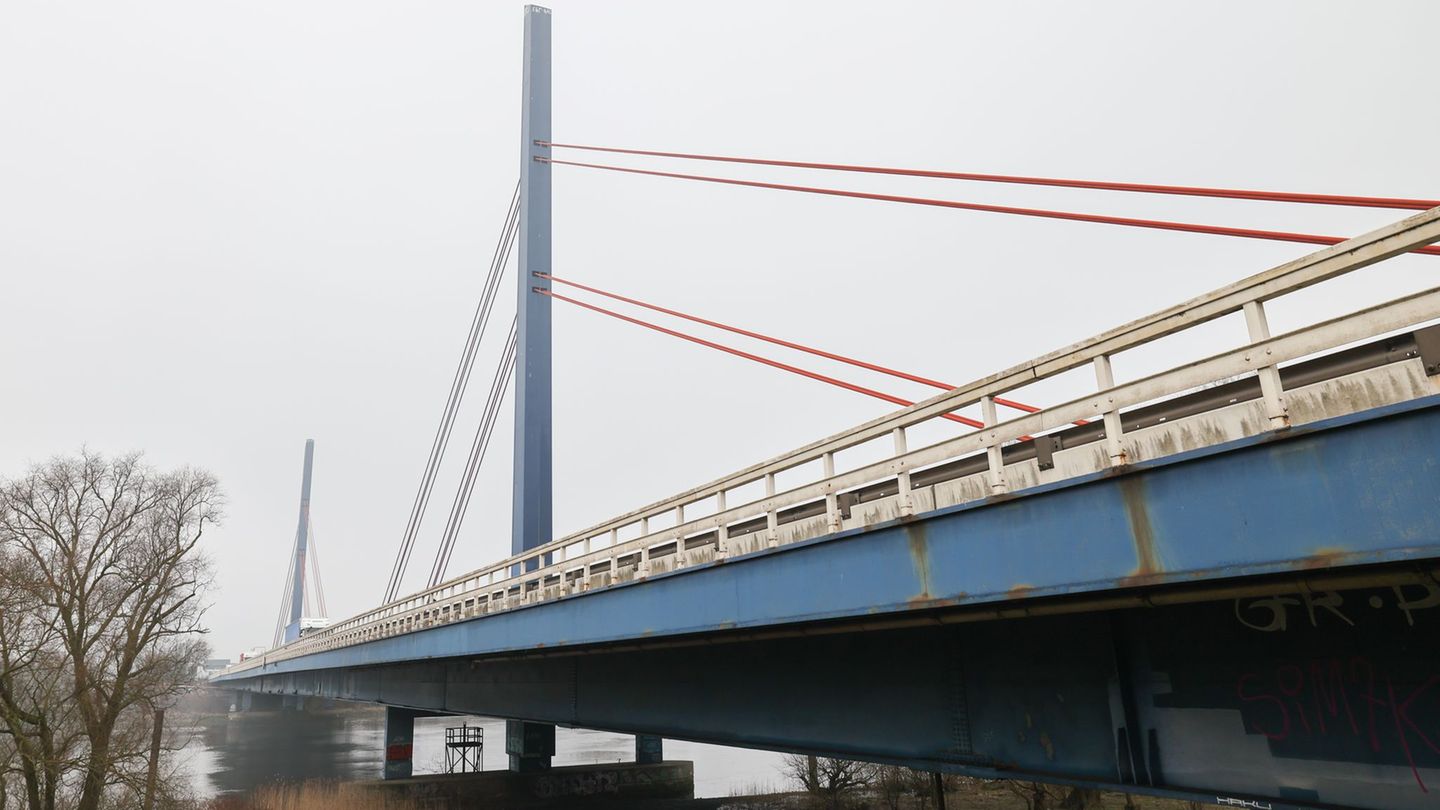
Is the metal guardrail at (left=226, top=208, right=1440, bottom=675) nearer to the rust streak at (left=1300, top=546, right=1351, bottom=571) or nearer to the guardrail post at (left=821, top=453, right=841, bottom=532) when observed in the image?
the guardrail post at (left=821, top=453, right=841, bottom=532)

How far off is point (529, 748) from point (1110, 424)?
3594 centimetres

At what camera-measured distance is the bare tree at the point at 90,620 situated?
915 inches

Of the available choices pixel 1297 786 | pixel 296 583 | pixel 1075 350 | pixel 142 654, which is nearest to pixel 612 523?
pixel 1075 350

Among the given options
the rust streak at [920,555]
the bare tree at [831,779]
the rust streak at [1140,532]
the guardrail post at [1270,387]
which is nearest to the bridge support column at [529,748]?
the bare tree at [831,779]

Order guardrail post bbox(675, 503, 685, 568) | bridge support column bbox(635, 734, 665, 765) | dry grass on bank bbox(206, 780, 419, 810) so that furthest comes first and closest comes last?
1. bridge support column bbox(635, 734, 665, 765)
2. dry grass on bank bbox(206, 780, 419, 810)
3. guardrail post bbox(675, 503, 685, 568)

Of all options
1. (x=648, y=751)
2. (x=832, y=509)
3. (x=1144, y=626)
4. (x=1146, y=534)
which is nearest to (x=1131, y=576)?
(x=1146, y=534)

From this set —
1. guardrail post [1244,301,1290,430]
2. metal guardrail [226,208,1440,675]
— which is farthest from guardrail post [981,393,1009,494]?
guardrail post [1244,301,1290,430]

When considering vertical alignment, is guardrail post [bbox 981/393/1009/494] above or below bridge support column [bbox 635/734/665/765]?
above

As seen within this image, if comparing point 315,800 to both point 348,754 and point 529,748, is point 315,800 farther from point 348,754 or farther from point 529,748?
point 348,754

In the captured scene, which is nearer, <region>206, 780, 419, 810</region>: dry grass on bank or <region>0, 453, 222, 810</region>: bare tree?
<region>0, 453, 222, 810</region>: bare tree

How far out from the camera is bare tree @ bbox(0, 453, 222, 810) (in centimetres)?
2323

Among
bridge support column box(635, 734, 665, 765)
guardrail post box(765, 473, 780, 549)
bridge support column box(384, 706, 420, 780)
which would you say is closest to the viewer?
guardrail post box(765, 473, 780, 549)

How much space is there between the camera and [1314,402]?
5.05 metres

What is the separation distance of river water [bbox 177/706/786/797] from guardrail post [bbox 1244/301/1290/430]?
34903 millimetres
